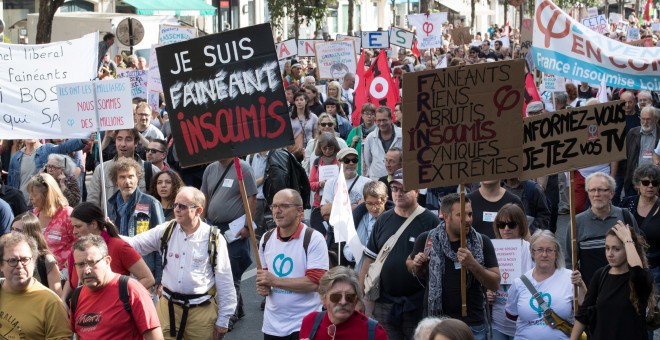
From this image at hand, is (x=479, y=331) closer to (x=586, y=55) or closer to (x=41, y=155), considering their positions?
(x=586, y=55)

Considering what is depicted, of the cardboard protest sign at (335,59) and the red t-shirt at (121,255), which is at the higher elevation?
the cardboard protest sign at (335,59)

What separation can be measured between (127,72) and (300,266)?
10.5 meters

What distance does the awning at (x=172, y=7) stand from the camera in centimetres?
4306

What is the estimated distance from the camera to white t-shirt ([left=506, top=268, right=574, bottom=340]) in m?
7.04

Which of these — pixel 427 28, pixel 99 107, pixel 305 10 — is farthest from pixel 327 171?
pixel 305 10

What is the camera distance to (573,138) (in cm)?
724

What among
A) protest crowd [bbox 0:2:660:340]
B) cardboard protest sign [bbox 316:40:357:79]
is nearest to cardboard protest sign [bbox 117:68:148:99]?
cardboard protest sign [bbox 316:40:357:79]

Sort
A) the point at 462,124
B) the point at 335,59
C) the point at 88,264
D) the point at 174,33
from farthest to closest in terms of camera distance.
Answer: the point at 335,59
the point at 174,33
the point at 462,124
the point at 88,264

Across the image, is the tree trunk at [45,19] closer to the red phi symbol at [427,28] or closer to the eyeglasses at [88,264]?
the red phi symbol at [427,28]

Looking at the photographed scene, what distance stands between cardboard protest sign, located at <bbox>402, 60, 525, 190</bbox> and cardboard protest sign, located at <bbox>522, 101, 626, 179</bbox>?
0.31 metres

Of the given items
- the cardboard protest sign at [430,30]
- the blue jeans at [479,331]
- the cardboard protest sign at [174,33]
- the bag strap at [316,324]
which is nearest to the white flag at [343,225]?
the blue jeans at [479,331]

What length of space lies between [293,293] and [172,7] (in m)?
37.6

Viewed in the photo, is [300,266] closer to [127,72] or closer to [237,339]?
[237,339]

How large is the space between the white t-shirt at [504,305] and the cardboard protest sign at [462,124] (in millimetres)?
964
